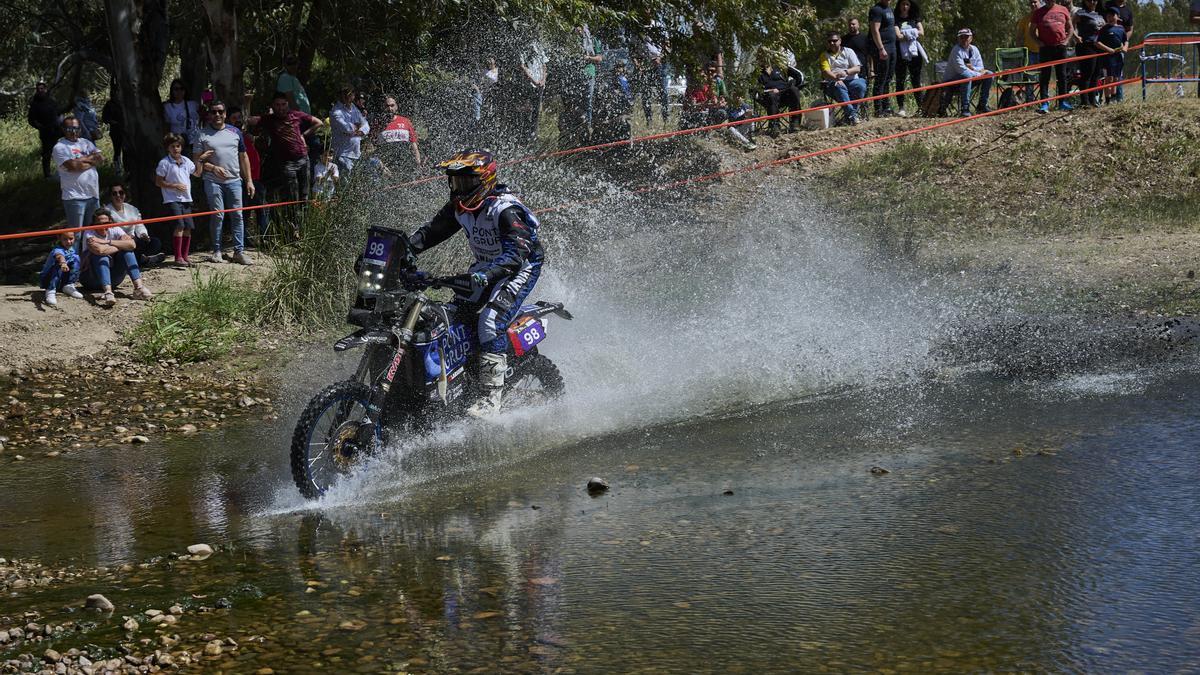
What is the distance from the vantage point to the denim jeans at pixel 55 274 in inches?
512

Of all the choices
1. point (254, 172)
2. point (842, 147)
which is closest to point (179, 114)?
point (254, 172)

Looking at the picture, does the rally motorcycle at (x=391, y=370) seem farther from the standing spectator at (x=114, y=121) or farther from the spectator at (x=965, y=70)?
the spectator at (x=965, y=70)

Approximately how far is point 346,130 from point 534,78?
364 centimetres

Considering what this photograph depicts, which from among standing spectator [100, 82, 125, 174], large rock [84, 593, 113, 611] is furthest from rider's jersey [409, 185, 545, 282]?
standing spectator [100, 82, 125, 174]

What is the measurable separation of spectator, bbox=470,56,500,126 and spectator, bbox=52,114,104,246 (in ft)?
20.2

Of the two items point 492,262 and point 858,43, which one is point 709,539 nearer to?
point 492,262

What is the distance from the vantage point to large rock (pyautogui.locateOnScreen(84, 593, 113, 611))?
5688 millimetres

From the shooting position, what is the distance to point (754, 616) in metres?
5.37

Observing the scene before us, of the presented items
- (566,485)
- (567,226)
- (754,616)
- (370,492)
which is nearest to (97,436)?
(370,492)

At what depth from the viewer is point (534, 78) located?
62.8 feet

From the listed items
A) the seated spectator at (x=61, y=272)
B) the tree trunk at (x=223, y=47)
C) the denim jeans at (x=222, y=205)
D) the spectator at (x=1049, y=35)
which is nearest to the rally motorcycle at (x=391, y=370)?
the seated spectator at (x=61, y=272)

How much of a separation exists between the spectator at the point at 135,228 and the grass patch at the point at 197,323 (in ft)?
2.99

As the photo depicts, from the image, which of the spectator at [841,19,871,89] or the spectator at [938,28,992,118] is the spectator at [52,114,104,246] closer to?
the spectator at [841,19,871,89]

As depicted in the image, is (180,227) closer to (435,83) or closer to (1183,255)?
(435,83)
